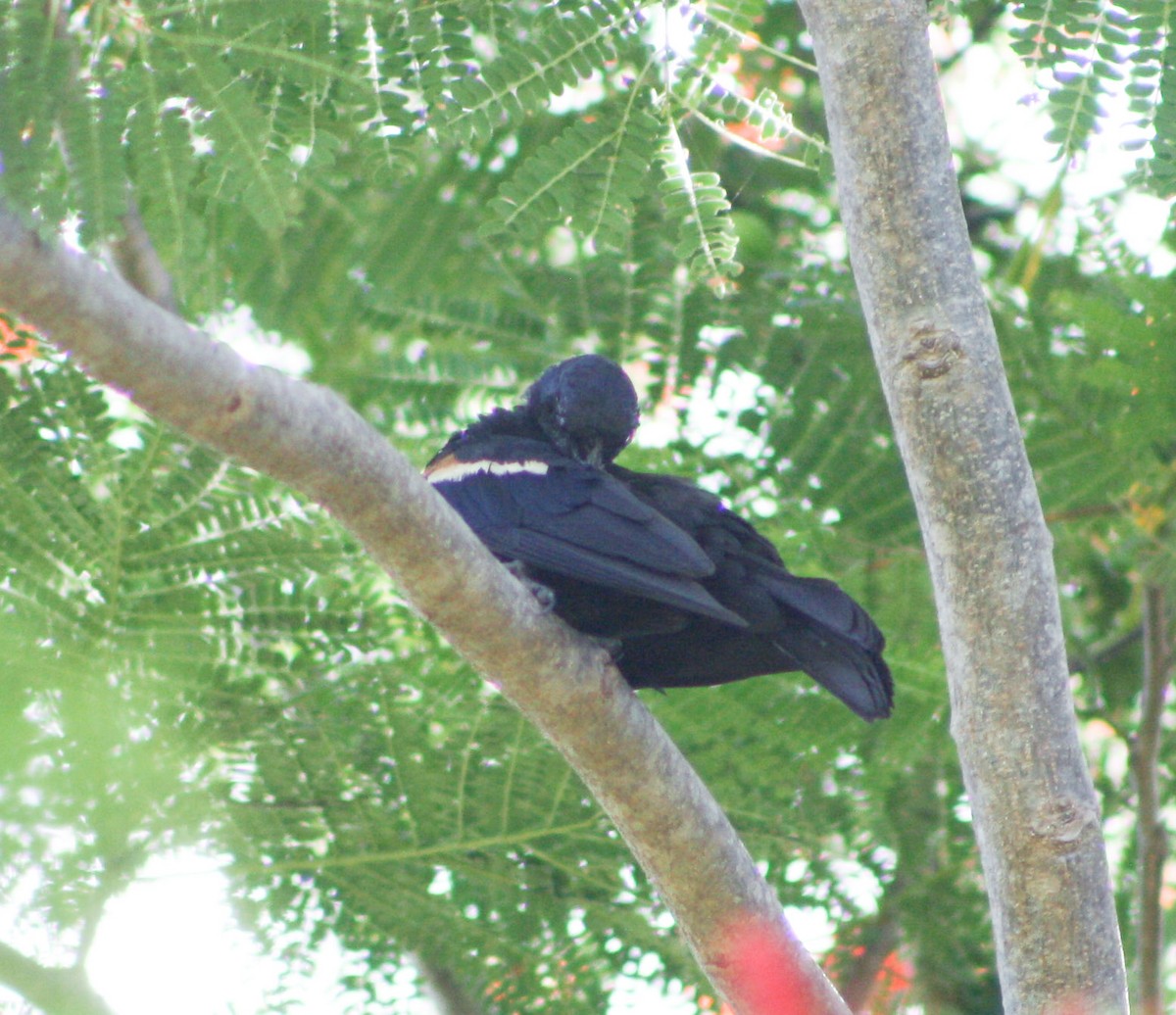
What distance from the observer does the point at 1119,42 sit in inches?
112

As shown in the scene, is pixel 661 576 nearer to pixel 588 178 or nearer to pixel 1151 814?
pixel 588 178

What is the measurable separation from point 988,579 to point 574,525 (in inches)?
37.1

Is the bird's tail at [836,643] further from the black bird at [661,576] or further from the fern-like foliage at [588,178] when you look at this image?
the fern-like foliage at [588,178]

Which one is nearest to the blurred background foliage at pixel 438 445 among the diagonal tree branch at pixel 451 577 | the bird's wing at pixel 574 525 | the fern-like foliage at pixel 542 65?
the fern-like foliage at pixel 542 65

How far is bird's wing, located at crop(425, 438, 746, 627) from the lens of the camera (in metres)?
2.87

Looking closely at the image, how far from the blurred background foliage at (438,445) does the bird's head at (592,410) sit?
0.36 meters

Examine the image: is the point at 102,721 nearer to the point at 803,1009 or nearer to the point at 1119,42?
the point at 803,1009

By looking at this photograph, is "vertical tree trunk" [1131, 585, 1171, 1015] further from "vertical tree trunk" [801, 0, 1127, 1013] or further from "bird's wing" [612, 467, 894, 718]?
"vertical tree trunk" [801, 0, 1127, 1013]

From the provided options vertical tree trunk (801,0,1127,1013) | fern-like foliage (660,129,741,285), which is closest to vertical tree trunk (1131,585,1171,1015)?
vertical tree trunk (801,0,1127,1013)

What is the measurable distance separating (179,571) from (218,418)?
184 centimetres

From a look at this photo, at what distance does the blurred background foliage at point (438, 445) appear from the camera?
2863mm

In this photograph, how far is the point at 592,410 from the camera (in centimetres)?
349

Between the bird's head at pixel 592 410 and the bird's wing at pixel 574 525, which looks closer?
the bird's wing at pixel 574 525

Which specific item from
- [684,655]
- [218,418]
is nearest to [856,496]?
[684,655]
